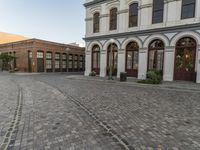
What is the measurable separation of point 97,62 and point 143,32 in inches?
262

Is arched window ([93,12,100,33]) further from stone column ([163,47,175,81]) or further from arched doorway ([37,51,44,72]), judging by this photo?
arched doorway ([37,51,44,72])

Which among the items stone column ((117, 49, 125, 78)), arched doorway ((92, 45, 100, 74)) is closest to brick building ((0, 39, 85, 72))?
arched doorway ((92, 45, 100, 74))

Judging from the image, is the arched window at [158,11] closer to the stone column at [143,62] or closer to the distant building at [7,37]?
the stone column at [143,62]

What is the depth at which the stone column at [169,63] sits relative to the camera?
13.3 metres

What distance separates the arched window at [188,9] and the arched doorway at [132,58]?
4.86 m

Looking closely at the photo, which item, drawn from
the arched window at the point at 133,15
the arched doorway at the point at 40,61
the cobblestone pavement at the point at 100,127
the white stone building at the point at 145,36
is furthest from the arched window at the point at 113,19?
the arched doorway at the point at 40,61

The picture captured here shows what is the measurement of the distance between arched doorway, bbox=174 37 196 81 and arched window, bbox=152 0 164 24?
2.86 meters

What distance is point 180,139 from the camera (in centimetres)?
319

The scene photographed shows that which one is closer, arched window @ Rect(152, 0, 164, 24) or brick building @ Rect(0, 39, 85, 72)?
arched window @ Rect(152, 0, 164, 24)

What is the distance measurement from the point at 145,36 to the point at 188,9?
13.2ft

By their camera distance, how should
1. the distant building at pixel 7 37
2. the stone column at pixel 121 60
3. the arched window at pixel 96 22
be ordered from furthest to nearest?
the distant building at pixel 7 37, the arched window at pixel 96 22, the stone column at pixel 121 60

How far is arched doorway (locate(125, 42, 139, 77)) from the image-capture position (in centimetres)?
1567

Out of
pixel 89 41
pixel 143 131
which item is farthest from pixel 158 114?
pixel 89 41

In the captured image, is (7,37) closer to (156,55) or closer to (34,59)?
(34,59)
